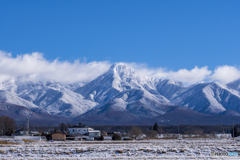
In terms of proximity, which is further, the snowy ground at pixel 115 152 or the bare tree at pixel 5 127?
the bare tree at pixel 5 127

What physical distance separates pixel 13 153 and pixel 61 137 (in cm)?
6399

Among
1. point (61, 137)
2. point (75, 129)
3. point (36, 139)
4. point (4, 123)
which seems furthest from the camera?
point (75, 129)

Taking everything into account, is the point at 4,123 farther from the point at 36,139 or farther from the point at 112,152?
the point at 112,152

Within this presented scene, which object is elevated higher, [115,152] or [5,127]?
[5,127]

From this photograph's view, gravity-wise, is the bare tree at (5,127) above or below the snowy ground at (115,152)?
above

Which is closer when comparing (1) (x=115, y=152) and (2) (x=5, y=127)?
(1) (x=115, y=152)

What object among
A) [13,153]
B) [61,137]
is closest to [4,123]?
[61,137]

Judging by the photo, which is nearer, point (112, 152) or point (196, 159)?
point (196, 159)

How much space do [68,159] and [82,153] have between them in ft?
25.3

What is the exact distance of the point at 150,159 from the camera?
3488cm

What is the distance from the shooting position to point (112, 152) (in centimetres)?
4369

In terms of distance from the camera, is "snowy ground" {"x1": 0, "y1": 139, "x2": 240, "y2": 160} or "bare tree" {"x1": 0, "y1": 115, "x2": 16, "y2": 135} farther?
"bare tree" {"x1": 0, "y1": 115, "x2": 16, "y2": 135}

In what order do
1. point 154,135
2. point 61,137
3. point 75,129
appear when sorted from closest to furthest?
1. point 61,137
2. point 154,135
3. point 75,129

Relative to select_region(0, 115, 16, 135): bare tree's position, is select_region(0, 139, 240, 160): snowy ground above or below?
below
